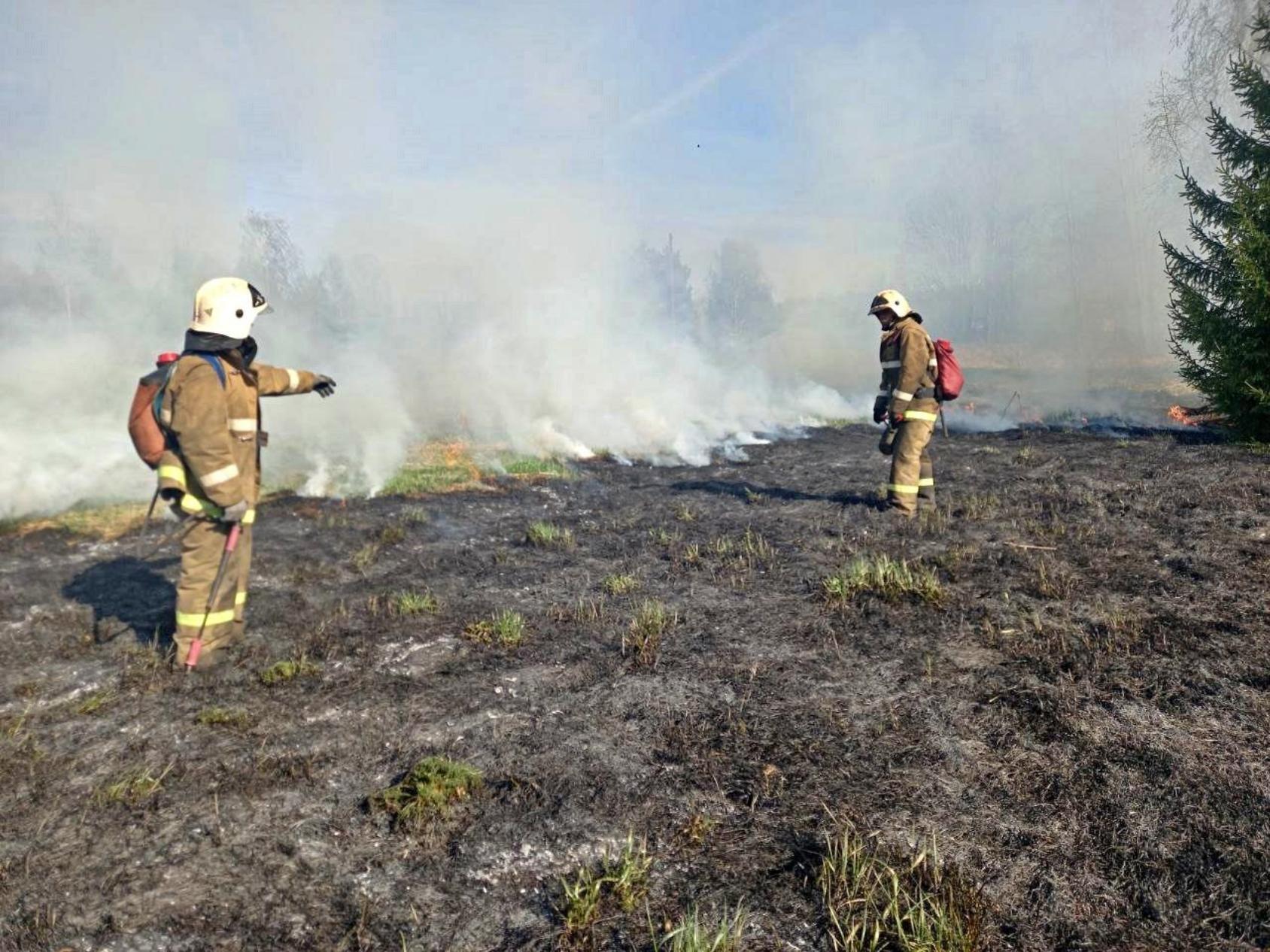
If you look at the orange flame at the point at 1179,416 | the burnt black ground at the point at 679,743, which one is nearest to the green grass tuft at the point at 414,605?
the burnt black ground at the point at 679,743

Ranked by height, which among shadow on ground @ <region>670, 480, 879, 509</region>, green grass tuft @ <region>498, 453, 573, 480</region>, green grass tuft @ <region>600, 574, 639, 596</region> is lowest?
green grass tuft @ <region>600, 574, 639, 596</region>

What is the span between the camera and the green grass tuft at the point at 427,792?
292cm

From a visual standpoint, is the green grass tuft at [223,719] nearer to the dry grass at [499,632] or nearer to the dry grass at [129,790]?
the dry grass at [129,790]

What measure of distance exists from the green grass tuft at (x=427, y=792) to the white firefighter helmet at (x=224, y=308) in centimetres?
306

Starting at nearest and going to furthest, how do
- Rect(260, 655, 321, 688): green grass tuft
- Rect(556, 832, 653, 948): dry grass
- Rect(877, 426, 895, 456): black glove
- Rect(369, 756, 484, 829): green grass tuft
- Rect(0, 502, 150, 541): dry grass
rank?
Rect(556, 832, 653, 948): dry grass
Rect(369, 756, 484, 829): green grass tuft
Rect(260, 655, 321, 688): green grass tuft
Rect(877, 426, 895, 456): black glove
Rect(0, 502, 150, 541): dry grass

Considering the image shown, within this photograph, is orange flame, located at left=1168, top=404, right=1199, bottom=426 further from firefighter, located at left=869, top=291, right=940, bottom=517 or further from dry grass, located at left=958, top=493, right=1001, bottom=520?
firefighter, located at left=869, top=291, right=940, bottom=517

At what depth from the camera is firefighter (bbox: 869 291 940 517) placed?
7.39m

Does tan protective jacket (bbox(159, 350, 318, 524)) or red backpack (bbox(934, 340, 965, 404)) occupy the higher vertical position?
red backpack (bbox(934, 340, 965, 404))

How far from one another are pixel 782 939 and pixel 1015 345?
50.9 meters

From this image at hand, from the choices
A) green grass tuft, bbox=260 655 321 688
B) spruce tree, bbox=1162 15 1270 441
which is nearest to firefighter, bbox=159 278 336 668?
green grass tuft, bbox=260 655 321 688

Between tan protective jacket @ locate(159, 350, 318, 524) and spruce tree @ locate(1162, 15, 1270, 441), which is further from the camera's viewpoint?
spruce tree @ locate(1162, 15, 1270, 441)

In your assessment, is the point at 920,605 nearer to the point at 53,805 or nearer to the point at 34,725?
the point at 53,805

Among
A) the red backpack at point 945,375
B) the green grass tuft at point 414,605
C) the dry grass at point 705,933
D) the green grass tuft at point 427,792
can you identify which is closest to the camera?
the dry grass at point 705,933

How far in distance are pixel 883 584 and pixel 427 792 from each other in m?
3.58
